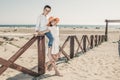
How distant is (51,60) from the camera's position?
6.44 metres

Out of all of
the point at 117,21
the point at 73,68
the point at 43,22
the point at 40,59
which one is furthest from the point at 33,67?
the point at 117,21

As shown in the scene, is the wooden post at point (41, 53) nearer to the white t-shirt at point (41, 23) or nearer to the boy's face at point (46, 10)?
the white t-shirt at point (41, 23)

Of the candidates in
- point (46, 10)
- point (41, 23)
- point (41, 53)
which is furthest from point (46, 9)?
point (41, 53)

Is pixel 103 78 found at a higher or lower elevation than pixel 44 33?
lower

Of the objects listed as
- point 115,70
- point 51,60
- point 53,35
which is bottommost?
point 115,70

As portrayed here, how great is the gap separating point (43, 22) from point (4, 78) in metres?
2.07

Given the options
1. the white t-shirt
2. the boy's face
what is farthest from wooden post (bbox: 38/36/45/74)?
the boy's face

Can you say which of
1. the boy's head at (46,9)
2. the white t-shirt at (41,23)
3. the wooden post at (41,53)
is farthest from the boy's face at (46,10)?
the wooden post at (41,53)

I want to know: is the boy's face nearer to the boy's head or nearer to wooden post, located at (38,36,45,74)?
the boy's head

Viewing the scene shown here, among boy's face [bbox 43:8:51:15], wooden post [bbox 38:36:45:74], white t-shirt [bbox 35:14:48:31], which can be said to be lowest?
wooden post [bbox 38:36:45:74]

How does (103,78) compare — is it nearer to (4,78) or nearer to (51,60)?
(51,60)

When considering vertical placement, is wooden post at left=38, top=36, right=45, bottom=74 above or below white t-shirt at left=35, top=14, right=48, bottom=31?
below

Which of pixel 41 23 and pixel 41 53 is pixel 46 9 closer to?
pixel 41 23

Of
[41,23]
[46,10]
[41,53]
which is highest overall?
[46,10]
